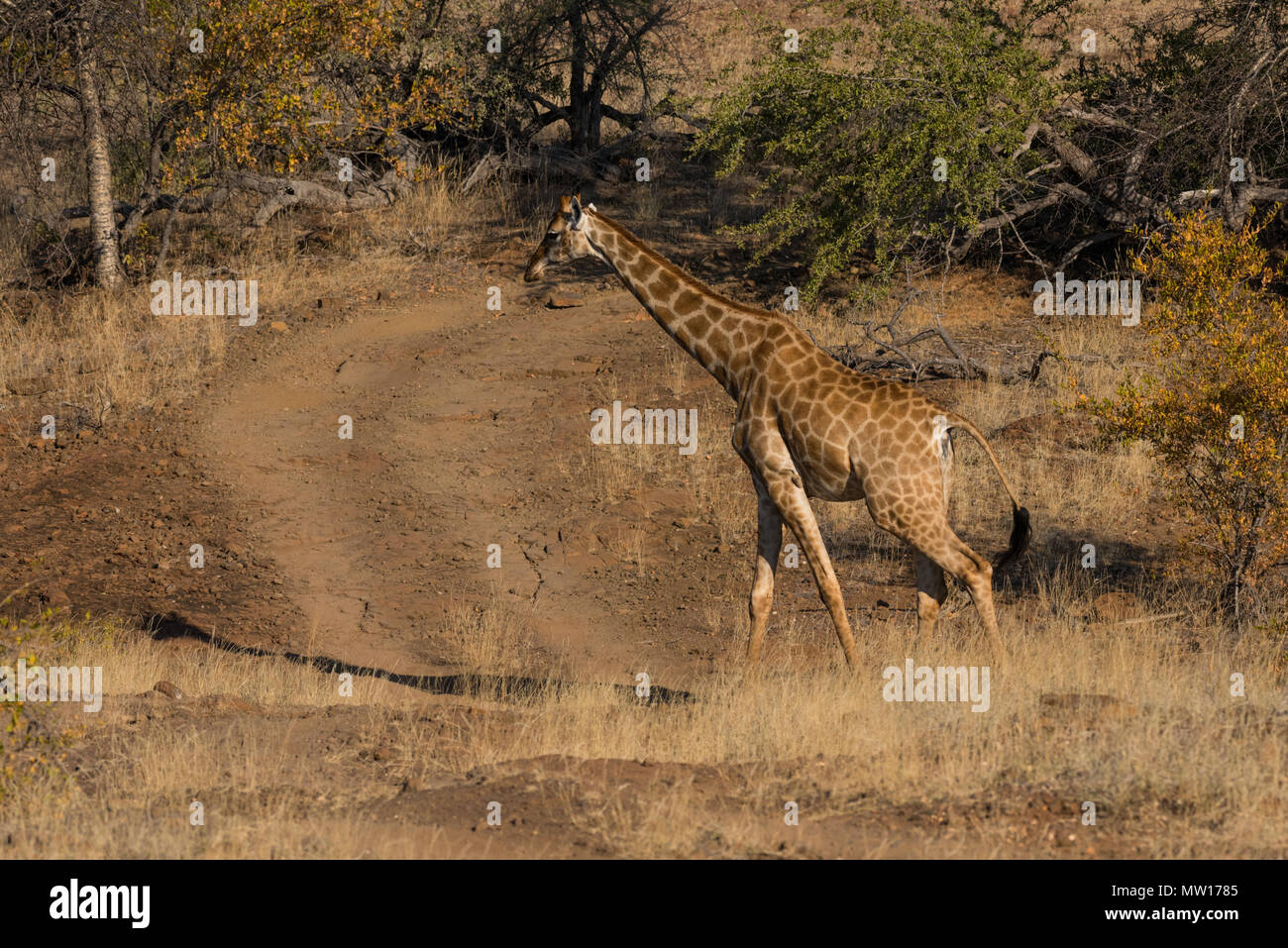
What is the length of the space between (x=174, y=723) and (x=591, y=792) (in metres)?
3.17

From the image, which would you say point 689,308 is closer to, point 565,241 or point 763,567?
point 565,241

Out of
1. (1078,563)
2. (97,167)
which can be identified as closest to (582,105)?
(97,167)

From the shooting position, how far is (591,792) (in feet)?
24.9

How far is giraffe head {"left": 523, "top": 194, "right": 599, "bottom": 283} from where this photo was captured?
11133mm

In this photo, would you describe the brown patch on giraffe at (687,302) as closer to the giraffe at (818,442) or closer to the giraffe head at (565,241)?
the giraffe at (818,442)

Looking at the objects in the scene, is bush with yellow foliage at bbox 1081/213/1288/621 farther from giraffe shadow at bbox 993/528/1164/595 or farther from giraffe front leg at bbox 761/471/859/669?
giraffe front leg at bbox 761/471/859/669

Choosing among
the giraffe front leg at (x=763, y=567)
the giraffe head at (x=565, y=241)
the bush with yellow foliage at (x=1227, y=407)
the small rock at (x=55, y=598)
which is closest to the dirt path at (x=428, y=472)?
the giraffe front leg at (x=763, y=567)

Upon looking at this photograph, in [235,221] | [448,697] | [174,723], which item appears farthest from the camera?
[235,221]

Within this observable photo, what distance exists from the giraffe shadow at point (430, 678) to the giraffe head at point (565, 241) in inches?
123

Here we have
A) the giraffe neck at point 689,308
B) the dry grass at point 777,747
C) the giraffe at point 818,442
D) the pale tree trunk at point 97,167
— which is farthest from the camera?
the pale tree trunk at point 97,167

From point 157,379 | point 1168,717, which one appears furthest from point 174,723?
point 157,379

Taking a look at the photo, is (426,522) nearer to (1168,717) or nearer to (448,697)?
(448,697)

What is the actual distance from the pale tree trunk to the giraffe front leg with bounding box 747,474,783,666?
12903 mm

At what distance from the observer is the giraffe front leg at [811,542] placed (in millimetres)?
10078
